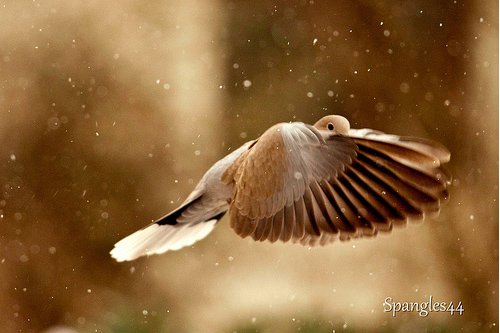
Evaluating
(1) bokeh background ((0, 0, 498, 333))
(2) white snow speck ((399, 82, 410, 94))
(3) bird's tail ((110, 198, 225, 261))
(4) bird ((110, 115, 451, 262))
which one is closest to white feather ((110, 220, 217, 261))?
(3) bird's tail ((110, 198, 225, 261))

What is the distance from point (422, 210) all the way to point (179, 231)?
29cm

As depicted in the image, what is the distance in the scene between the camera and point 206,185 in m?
0.62

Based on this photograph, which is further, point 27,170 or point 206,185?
point 27,170

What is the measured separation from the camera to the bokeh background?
3.24 feet

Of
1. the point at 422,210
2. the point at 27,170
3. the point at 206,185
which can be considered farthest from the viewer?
the point at 27,170

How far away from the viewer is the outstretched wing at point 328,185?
495mm

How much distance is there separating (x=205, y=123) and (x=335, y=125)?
0.54 metres

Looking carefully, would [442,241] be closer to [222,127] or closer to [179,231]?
[222,127]

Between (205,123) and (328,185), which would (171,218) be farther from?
(205,123)

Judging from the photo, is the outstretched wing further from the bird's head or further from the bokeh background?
the bokeh background

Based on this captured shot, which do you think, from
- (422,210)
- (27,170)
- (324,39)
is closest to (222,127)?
(324,39)

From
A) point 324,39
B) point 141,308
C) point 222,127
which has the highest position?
point 324,39

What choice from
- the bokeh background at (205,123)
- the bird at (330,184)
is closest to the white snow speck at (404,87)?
the bokeh background at (205,123)

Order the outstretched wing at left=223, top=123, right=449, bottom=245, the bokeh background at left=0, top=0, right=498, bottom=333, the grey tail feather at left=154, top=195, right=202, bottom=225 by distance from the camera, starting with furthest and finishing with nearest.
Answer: the bokeh background at left=0, top=0, right=498, bottom=333 < the grey tail feather at left=154, top=195, right=202, bottom=225 < the outstretched wing at left=223, top=123, right=449, bottom=245
